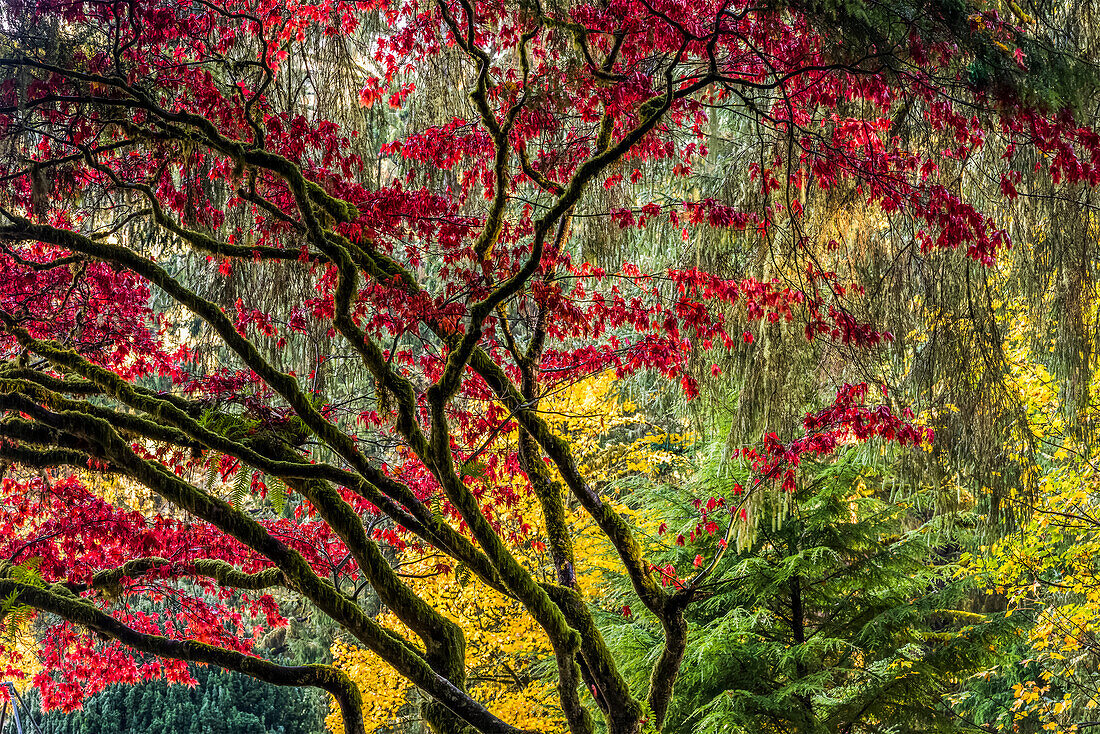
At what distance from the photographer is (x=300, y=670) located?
12.1ft

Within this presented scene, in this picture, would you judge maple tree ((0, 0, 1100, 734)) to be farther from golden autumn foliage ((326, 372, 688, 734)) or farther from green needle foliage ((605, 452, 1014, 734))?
golden autumn foliage ((326, 372, 688, 734))

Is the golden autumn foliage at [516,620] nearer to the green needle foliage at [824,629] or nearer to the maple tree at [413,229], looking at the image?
the green needle foliage at [824,629]

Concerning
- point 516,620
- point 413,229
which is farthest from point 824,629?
point 413,229

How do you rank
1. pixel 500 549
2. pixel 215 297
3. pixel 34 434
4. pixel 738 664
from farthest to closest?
pixel 738 664
pixel 215 297
pixel 500 549
pixel 34 434

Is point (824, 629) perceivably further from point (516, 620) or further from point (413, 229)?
point (413, 229)

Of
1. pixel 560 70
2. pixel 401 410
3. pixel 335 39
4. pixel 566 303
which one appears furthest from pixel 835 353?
pixel 335 39

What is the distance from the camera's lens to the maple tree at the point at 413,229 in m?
3.15

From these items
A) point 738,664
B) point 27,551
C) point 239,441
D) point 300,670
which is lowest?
point 738,664

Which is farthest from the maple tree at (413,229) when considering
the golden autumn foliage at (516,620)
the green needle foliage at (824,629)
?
the golden autumn foliage at (516,620)

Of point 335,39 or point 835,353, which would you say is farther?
point 835,353

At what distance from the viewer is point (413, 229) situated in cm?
377

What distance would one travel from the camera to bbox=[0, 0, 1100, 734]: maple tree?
124 inches

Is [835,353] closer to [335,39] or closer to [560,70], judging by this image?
[560,70]

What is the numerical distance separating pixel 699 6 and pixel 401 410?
196 cm
